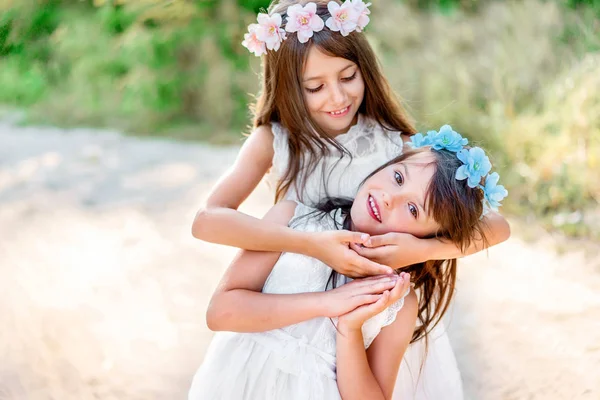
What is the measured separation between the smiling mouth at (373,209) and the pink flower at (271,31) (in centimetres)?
64

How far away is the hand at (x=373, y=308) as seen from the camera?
172 cm

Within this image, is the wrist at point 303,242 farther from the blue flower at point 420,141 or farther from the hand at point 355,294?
the blue flower at point 420,141

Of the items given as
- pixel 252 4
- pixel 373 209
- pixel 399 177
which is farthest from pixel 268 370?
pixel 252 4

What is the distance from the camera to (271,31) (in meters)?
2.24

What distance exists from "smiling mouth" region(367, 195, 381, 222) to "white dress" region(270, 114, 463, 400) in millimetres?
426

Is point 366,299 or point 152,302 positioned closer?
point 366,299

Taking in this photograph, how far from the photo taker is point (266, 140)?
2.31 m

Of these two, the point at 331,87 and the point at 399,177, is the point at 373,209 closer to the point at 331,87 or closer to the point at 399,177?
the point at 399,177

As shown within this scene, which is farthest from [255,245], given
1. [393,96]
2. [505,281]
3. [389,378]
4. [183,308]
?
[505,281]

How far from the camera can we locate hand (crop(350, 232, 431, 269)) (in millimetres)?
1841

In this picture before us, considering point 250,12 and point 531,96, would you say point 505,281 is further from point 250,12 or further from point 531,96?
point 250,12

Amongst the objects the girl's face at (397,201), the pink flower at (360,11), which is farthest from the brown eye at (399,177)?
the pink flower at (360,11)

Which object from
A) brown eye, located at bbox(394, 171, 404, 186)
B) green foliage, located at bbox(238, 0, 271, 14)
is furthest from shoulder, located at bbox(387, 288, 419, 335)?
green foliage, located at bbox(238, 0, 271, 14)

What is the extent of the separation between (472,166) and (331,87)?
0.54 meters
